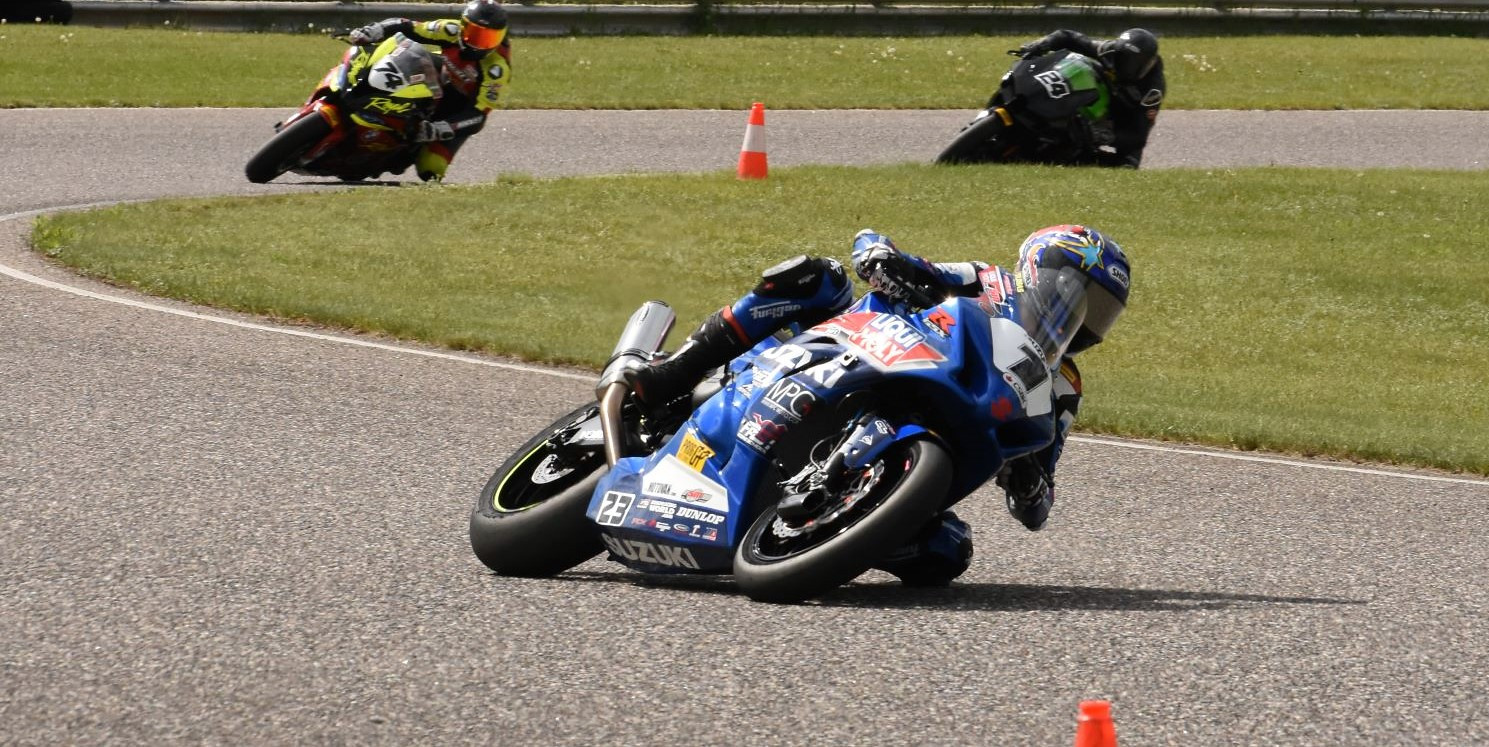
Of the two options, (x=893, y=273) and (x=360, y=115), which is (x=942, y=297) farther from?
(x=360, y=115)

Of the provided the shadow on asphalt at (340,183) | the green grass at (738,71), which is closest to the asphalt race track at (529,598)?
the shadow on asphalt at (340,183)

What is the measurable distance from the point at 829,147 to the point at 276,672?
1504cm

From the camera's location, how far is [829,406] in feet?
20.3

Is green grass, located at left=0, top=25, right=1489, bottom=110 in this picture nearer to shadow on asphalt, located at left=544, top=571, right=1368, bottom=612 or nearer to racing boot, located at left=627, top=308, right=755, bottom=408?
racing boot, located at left=627, top=308, right=755, bottom=408

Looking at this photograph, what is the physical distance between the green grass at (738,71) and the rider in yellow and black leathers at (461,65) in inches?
193

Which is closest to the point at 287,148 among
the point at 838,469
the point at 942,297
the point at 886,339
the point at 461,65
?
the point at 461,65

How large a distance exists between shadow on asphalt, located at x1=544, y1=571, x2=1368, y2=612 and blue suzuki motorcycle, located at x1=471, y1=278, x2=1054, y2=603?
0.19 meters

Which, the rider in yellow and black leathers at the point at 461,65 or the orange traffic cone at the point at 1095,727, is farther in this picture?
the rider in yellow and black leathers at the point at 461,65

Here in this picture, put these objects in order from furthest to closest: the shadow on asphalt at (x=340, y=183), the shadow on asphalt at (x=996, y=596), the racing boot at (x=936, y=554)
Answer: the shadow on asphalt at (x=340, y=183) < the racing boot at (x=936, y=554) < the shadow on asphalt at (x=996, y=596)

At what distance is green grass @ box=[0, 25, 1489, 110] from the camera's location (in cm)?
2139

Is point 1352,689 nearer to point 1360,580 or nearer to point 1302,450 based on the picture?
point 1360,580

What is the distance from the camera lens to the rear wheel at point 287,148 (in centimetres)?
1560

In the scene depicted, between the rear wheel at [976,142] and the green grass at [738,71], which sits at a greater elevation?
the rear wheel at [976,142]

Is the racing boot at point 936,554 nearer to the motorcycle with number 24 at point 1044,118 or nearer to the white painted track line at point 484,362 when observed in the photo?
the white painted track line at point 484,362
